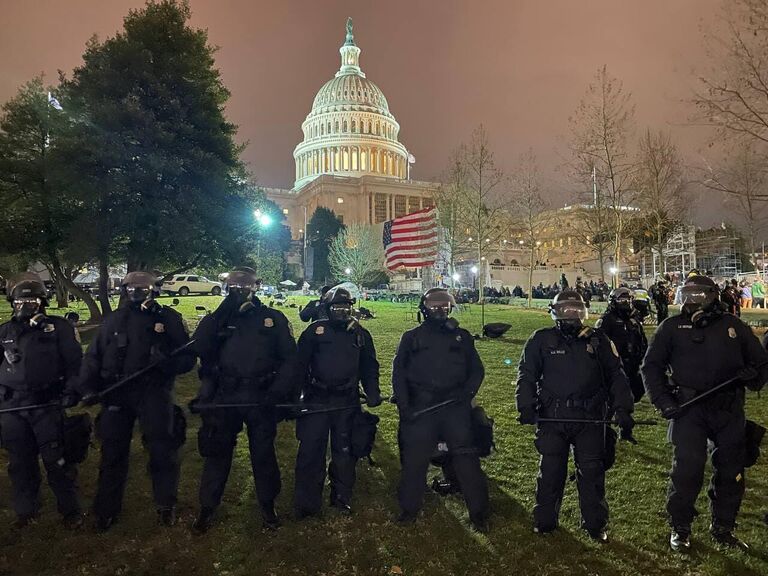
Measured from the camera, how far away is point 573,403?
15.6 ft

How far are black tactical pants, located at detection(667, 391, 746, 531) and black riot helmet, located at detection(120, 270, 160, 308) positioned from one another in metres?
5.22

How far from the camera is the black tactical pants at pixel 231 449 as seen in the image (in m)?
5.02

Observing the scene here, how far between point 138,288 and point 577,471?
15.2 feet

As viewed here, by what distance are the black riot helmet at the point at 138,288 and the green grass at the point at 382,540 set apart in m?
2.18

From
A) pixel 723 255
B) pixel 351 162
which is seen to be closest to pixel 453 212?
pixel 723 255

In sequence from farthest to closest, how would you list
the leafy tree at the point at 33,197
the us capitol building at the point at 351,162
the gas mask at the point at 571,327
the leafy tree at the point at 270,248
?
the us capitol building at the point at 351,162, the leafy tree at the point at 270,248, the leafy tree at the point at 33,197, the gas mask at the point at 571,327

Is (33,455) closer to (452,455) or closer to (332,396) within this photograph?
(332,396)

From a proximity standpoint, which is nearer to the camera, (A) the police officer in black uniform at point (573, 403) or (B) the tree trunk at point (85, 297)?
(A) the police officer in black uniform at point (573, 403)

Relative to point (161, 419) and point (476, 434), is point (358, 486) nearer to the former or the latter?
point (476, 434)

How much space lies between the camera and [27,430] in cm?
508

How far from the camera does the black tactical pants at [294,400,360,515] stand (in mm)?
5273

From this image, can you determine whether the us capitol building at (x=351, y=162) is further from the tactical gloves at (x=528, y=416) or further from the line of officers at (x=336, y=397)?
the tactical gloves at (x=528, y=416)

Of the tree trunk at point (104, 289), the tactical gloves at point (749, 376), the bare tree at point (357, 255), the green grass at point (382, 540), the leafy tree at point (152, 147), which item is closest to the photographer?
the green grass at point (382, 540)

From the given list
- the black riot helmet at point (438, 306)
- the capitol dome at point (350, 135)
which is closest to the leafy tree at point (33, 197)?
the black riot helmet at point (438, 306)
